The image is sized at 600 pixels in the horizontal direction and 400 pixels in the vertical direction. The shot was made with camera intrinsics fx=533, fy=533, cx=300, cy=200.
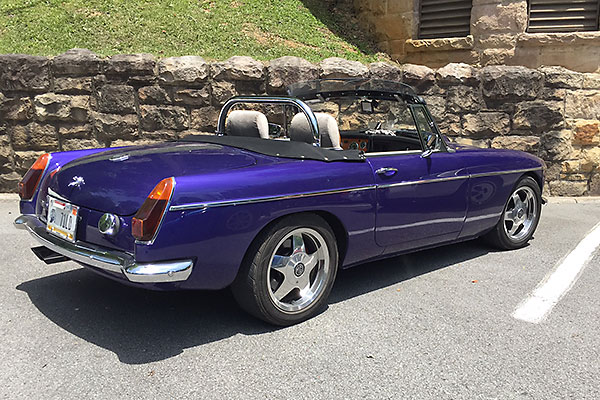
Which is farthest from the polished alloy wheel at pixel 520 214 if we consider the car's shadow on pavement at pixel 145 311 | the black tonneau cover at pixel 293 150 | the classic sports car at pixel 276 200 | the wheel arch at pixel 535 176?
the black tonneau cover at pixel 293 150

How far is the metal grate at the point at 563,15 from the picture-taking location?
9.04 m

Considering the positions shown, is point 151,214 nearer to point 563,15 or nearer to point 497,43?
point 497,43

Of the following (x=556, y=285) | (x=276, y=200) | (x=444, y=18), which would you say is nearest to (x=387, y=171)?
(x=276, y=200)

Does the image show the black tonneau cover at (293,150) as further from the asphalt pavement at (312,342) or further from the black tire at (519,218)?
the black tire at (519,218)

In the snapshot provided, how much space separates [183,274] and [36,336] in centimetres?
103

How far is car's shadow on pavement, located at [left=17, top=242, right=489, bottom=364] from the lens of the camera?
2992 mm

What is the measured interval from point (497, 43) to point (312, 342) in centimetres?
796

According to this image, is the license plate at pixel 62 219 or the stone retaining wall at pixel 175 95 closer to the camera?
the license plate at pixel 62 219

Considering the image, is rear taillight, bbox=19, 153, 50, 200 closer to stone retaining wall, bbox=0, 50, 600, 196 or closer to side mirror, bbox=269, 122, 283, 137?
side mirror, bbox=269, 122, 283, 137

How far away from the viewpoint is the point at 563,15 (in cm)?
914

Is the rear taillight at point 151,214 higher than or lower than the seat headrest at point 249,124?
lower

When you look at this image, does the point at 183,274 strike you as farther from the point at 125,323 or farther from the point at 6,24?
A: the point at 6,24

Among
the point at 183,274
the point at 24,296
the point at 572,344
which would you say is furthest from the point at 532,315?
the point at 24,296

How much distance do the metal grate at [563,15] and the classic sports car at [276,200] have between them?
5.79 meters
